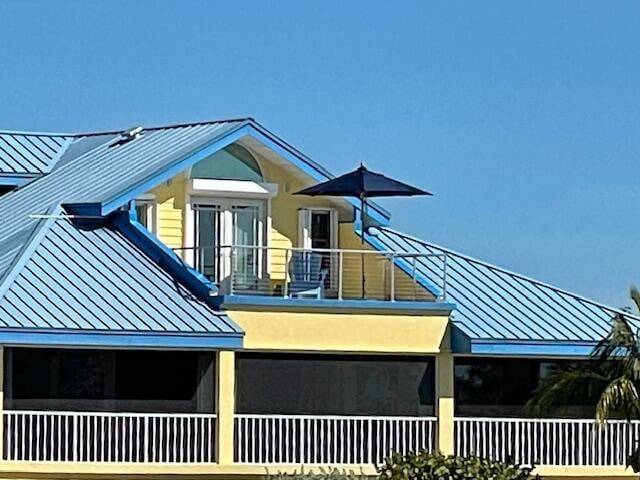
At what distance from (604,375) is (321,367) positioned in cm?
526

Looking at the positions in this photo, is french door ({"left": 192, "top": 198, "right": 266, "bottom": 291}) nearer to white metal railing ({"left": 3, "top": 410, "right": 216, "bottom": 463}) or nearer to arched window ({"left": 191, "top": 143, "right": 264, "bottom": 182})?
arched window ({"left": 191, "top": 143, "right": 264, "bottom": 182})

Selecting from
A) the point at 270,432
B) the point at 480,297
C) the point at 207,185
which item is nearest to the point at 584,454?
the point at 480,297

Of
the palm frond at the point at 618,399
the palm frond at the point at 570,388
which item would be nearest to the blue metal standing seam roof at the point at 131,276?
the palm frond at the point at 570,388

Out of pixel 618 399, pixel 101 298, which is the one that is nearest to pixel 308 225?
pixel 101 298

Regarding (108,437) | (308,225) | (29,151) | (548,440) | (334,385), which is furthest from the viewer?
(29,151)

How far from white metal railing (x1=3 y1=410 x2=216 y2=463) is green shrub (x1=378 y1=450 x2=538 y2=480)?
26.1ft

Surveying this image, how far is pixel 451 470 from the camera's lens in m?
28.1

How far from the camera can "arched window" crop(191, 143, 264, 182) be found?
127ft

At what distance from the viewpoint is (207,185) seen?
38.7m

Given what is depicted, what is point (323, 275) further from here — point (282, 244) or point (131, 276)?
point (131, 276)

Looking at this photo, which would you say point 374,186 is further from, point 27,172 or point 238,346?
point 27,172

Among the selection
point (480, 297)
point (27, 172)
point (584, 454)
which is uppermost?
point (27, 172)

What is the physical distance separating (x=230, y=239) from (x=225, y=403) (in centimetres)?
449

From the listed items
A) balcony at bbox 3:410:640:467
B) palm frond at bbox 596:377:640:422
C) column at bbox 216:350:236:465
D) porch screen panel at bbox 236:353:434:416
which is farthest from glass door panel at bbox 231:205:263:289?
palm frond at bbox 596:377:640:422
